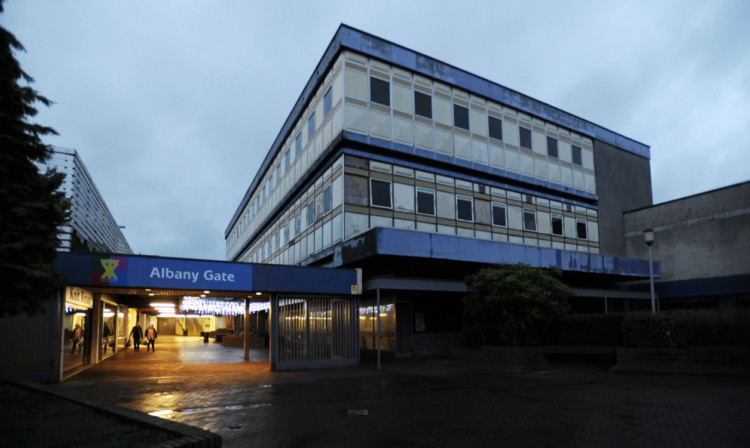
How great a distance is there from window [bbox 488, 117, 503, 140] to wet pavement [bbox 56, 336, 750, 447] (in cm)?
1480

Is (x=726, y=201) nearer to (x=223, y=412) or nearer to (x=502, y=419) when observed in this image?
(x=502, y=419)

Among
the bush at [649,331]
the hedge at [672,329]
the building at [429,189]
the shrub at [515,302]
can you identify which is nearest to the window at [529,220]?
the building at [429,189]

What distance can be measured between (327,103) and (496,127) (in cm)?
978

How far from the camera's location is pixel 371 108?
23.8 metres

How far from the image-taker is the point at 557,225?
30.4 metres

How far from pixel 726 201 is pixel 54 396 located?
33.3 meters

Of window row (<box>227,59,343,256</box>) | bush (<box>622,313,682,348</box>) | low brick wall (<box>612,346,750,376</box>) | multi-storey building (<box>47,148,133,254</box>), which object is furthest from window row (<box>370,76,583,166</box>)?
low brick wall (<box>612,346,750,376</box>)

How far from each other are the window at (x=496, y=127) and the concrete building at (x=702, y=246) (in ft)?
41.0

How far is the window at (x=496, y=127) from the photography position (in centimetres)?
→ 2819

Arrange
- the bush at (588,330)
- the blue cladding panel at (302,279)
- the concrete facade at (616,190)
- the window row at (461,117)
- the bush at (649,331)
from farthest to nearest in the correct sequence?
the concrete facade at (616,190), the window row at (461,117), the blue cladding panel at (302,279), the bush at (588,330), the bush at (649,331)

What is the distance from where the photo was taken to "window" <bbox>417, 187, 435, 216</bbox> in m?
24.7

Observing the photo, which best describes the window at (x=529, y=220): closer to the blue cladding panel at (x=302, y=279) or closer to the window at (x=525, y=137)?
the window at (x=525, y=137)

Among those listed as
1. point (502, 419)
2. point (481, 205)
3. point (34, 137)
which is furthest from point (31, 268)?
point (481, 205)

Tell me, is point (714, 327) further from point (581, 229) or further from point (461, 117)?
point (581, 229)
